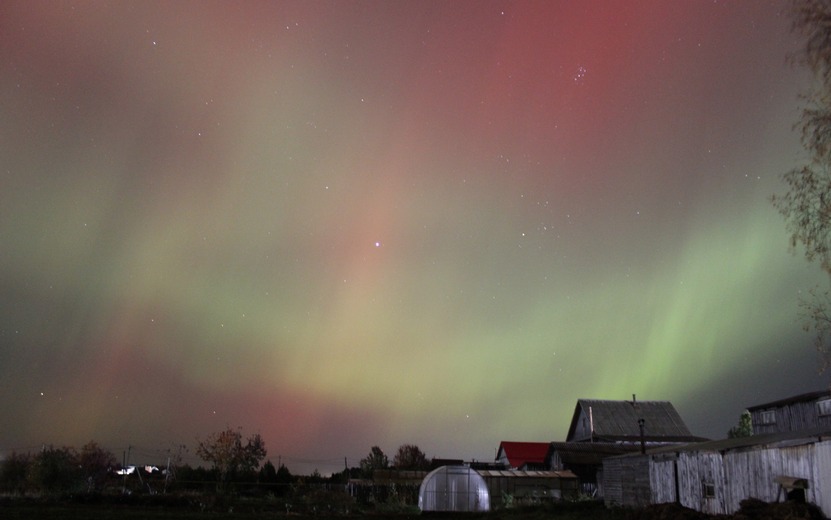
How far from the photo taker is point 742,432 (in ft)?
266

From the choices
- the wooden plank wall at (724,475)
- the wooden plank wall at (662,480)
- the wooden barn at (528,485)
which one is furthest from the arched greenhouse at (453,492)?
the wooden plank wall at (662,480)

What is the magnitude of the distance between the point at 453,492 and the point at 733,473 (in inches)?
793

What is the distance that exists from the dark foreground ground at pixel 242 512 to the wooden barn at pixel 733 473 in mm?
1731

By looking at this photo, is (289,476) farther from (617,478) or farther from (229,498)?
(617,478)

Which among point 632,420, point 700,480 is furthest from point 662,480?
point 632,420

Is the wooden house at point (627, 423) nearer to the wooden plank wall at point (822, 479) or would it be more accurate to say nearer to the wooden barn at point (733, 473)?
the wooden barn at point (733, 473)

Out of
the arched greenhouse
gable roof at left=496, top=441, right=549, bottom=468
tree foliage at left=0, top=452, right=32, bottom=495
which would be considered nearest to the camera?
the arched greenhouse

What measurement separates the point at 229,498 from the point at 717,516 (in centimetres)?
3026

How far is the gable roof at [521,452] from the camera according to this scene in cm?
7244

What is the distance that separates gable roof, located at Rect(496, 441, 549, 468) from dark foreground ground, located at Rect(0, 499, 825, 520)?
1222 inches

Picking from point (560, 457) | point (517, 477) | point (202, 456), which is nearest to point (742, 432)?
point (560, 457)

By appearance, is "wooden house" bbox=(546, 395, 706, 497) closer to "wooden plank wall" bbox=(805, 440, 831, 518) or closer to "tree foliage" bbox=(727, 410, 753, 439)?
"tree foliage" bbox=(727, 410, 753, 439)

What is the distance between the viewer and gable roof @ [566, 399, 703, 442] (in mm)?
67312

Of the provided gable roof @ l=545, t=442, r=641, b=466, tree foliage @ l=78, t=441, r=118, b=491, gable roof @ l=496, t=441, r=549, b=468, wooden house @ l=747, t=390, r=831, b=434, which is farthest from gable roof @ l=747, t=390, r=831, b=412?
tree foliage @ l=78, t=441, r=118, b=491
